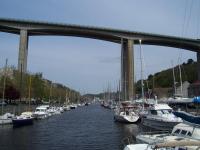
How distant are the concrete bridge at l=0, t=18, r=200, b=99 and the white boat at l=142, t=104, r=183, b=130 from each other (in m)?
47.6

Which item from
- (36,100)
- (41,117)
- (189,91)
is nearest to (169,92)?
(189,91)

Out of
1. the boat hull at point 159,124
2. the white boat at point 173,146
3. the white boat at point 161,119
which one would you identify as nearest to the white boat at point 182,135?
the white boat at point 173,146

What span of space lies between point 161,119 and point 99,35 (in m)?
77.4

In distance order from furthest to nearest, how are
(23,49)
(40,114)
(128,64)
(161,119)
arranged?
1. (128,64)
2. (23,49)
3. (40,114)
4. (161,119)

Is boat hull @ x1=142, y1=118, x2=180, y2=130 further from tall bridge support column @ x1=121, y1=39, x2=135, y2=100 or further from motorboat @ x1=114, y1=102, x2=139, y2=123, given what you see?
tall bridge support column @ x1=121, y1=39, x2=135, y2=100

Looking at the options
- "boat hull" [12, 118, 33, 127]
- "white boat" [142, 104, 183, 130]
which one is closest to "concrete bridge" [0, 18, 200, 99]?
"boat hull" [12, 118, 33, 127]

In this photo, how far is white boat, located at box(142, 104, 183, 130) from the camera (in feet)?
124

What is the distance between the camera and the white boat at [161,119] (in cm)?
3789

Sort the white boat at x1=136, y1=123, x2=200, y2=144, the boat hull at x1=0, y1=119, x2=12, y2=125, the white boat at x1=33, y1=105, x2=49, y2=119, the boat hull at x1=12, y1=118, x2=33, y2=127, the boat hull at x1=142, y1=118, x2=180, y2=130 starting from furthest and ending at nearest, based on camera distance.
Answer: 1. the white boat at x1=33, y1=105, x2=49, y2=119
2. the boat hull at x1=12, y1=118, x2=33, y2=127
3. the boat hull at x1=0, y1=119, x2=12, y2=125
4. the boat hull at x1=142, y1=118, x2=180, y2=130
5. the white boat at x1=136, y1=123, x2=200, y2=144

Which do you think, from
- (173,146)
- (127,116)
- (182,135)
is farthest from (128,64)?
(173,146)

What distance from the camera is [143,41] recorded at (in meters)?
121

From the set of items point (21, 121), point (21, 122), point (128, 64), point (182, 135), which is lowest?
point (21, 122)

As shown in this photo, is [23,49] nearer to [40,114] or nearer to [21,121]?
[40,114]

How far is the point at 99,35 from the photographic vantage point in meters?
115
